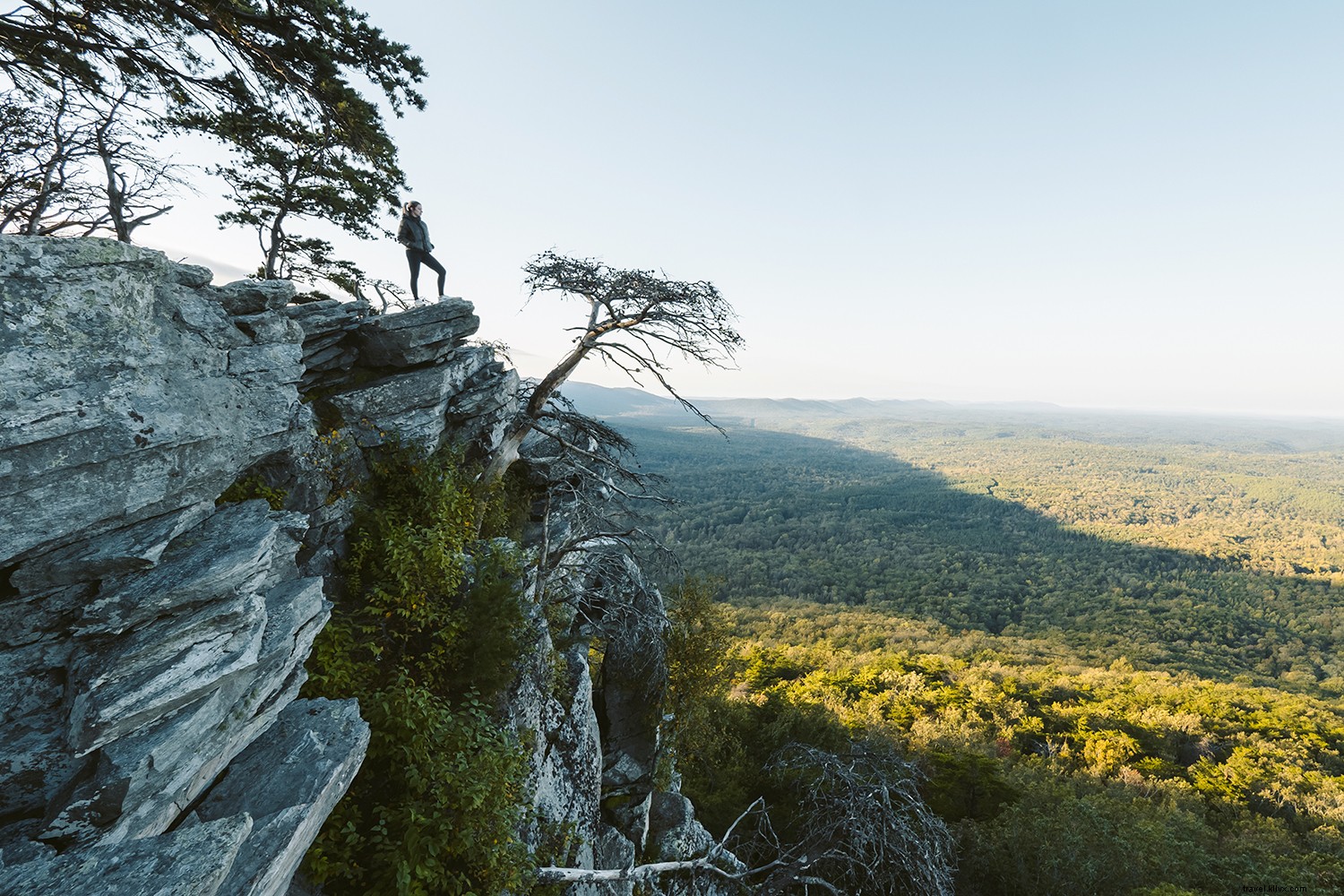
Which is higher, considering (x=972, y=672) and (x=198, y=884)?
(x=198, y=884)

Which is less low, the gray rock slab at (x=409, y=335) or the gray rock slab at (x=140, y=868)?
the gray rock slab at (x=409, y=335)

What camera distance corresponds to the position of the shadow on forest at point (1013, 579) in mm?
74562

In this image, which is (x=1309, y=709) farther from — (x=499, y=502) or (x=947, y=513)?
(x=947, y=513)

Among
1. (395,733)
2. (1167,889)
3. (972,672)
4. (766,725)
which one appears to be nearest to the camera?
(395,733)

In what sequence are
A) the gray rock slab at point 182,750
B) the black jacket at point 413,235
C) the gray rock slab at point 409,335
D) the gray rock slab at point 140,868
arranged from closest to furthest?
the gray rock slab at point 140,868 → the gray rock slab at point 182,750 → the gray rock slab at point 409,335 → the black jacket at point 413,235

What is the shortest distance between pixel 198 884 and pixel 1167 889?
785 inches

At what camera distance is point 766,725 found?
2455 centimetres

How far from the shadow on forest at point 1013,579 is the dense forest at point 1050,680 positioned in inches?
24.5

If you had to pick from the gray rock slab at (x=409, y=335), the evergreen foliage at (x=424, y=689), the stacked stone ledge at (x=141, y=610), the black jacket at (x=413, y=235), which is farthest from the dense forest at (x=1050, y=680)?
the black jacket at (x=413, y=235)

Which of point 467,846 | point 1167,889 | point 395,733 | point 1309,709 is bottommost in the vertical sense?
point 1309,709

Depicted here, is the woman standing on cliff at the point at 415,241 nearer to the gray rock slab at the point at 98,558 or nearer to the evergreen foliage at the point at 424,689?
the evergreen foliage at the point at 424,689

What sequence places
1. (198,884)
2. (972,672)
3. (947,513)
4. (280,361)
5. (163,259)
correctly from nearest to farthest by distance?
1. (198,884)
2. (163,259)
3. (280,361)
4. (972,672)
5. (947,513)

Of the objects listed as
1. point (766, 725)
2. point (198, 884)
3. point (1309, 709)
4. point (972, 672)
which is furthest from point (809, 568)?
point (198, 884)

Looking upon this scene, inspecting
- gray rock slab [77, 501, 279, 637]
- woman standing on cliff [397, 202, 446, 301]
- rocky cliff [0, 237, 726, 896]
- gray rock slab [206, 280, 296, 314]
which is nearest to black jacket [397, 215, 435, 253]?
woman standing on cliff [397, 202, 446, 301]
